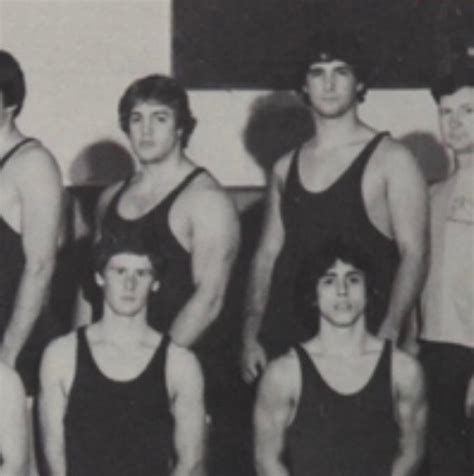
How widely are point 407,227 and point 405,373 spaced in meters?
0.16

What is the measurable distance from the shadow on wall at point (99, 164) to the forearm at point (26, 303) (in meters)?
0.25

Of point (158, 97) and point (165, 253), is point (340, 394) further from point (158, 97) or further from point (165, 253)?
point (158, 97)

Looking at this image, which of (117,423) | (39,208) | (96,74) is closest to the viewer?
(117,423)

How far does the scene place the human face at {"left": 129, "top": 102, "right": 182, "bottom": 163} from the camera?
3.94 ft

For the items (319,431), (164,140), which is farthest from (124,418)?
(164,140)

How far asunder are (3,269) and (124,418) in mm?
229

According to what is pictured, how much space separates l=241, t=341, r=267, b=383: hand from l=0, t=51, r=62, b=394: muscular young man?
24 cm

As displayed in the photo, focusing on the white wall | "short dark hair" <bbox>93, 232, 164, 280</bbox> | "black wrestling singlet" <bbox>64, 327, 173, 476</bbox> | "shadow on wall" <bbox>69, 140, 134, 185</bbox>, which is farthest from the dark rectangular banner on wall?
"black wrestling singlet" <bbox>64, 327, 173, 476</bbox>

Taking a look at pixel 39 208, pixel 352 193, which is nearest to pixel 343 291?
pixel 352 193

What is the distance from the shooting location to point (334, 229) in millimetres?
1181

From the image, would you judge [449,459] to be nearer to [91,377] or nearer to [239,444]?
[239,444]

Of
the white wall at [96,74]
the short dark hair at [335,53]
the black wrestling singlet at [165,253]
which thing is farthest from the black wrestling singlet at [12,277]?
the short dark hair at [335,53]

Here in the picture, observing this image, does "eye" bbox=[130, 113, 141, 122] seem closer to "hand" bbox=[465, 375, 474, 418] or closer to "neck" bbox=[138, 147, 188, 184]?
"neck" bbox=[138, 147, 188, 184]

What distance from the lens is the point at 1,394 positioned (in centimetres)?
111
